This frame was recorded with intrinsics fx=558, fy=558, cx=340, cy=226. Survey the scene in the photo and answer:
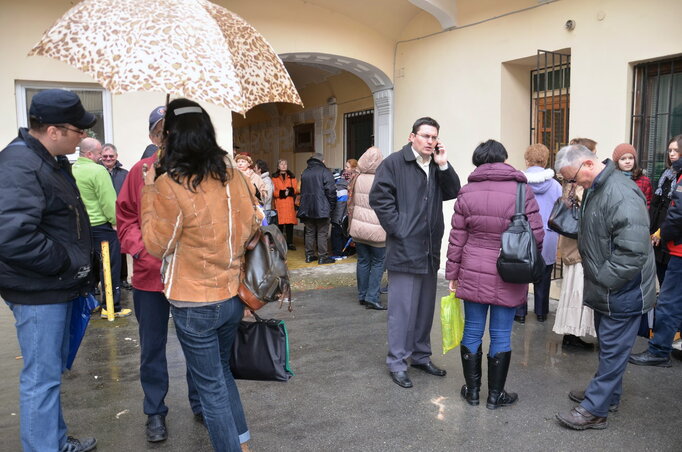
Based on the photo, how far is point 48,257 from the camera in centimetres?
254

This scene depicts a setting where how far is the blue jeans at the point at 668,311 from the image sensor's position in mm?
4402

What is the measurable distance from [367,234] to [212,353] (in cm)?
388

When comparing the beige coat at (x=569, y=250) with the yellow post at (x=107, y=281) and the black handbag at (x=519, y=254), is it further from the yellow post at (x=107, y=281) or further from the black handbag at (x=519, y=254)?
the yellow post at (x=107, y=281)

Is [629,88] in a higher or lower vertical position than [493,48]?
lower

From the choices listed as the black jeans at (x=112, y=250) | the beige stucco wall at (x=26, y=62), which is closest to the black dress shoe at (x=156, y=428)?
the black jeans at (x=112, y=250)

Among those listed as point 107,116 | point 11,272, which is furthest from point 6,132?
point 11,272

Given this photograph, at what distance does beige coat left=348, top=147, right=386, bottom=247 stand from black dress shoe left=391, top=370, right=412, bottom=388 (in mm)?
2235

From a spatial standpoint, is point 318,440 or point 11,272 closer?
point 11,272

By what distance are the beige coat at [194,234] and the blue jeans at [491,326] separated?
1826 millimetres

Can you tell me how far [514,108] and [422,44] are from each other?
6.72 ft

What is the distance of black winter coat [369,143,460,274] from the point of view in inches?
163

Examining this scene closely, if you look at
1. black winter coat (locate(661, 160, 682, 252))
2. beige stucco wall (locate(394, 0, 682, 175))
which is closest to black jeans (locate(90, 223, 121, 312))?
beige stucco wall (locate(394, 0, 682, 175))

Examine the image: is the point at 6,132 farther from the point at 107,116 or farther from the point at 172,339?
the point at 172,339

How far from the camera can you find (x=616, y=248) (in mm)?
3271
